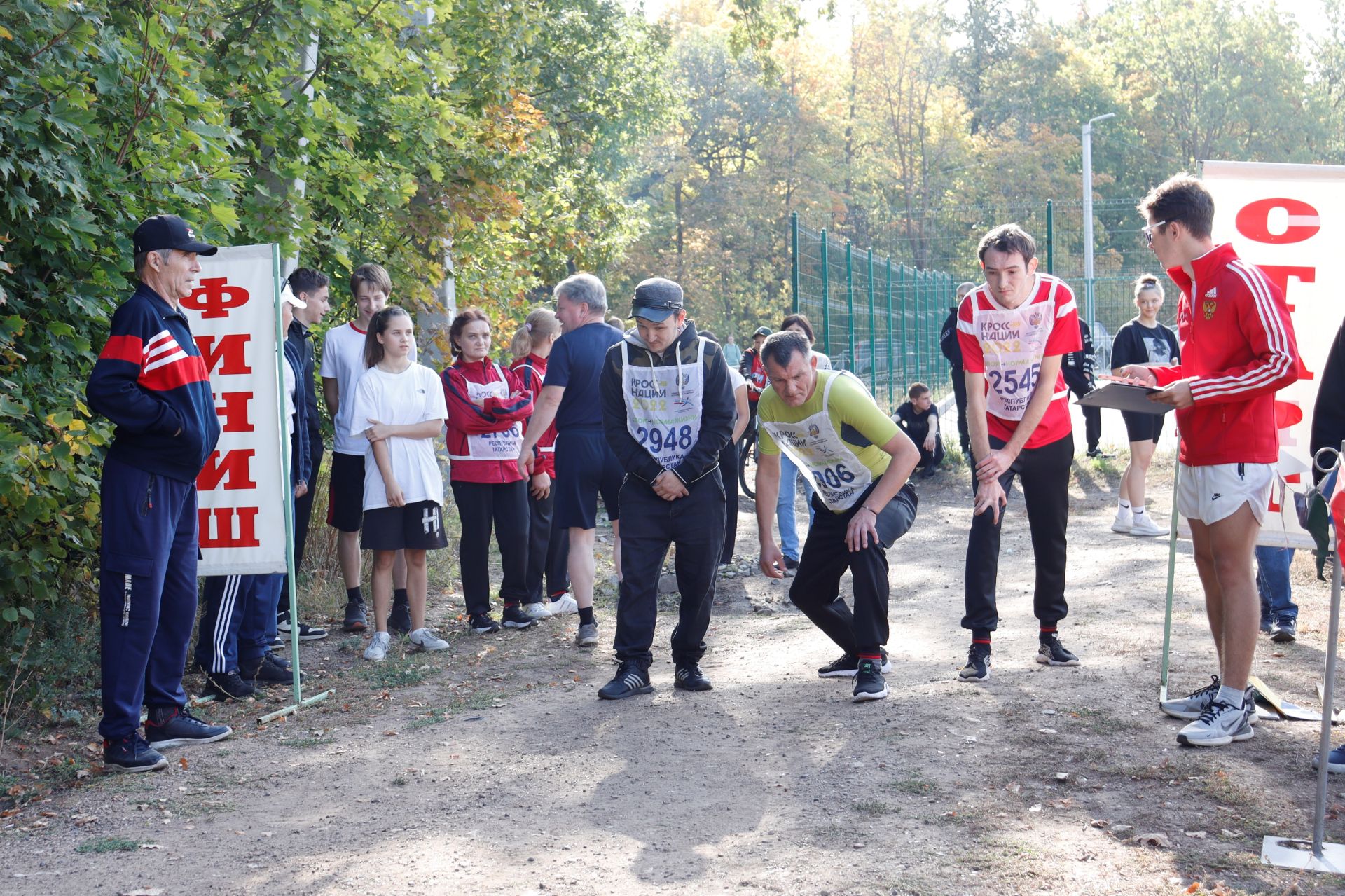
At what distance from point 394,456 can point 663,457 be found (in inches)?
71.1

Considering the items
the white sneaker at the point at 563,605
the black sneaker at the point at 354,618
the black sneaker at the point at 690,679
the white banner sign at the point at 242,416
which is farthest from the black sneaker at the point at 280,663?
the white sneaker at the point at 563,605

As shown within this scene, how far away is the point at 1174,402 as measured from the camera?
4.94m

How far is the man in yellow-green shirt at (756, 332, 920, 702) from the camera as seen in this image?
5.84 meters

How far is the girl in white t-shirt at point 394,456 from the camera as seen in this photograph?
7.18m

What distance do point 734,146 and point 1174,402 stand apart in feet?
148

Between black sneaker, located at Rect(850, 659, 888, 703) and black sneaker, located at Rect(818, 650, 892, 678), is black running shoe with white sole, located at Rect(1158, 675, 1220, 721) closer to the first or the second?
black sneaker, located at Rect(850, 659, 888, 703)

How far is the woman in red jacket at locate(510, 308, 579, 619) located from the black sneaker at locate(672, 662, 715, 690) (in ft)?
6.97

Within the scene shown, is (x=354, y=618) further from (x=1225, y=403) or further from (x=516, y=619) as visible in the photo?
(x=1225, y=403)

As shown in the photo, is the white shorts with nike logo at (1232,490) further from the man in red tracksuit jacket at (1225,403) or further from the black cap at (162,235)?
the black cap at (162,235)

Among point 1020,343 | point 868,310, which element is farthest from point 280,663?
point 868,310

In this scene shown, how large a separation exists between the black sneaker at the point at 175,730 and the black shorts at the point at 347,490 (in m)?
2.23

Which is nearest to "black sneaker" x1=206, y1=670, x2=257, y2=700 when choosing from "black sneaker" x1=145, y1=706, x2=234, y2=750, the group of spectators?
the group of spectators

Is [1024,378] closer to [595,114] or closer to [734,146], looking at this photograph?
[595,114]

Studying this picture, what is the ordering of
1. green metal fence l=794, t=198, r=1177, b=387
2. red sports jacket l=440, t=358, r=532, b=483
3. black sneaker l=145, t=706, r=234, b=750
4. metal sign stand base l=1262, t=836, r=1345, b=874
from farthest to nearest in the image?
green metal fence l=794, t=198, r=1177, b=387 → red sports jacket l=440, t=358, r=532, b=483 → black sneaker l=145, t=706, r=234, b=750 → metal sign stand base l=1262, t=836, r=1345, b=874
